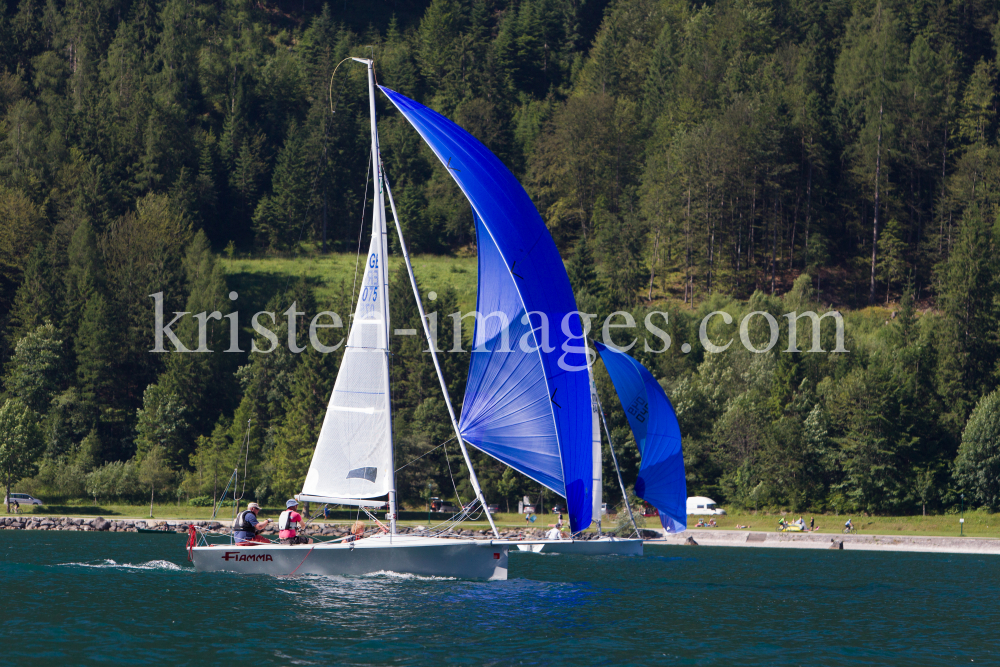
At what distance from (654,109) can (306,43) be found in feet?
180

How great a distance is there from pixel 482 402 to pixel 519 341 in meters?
1.87

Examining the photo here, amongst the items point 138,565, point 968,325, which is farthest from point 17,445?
point 968,325

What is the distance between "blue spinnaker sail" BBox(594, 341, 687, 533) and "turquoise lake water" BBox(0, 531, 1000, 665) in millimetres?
5071

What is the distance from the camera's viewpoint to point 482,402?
27.8 m

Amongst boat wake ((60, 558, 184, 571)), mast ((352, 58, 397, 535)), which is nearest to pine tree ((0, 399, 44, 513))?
boat wake ((60, 558, 184, 571))

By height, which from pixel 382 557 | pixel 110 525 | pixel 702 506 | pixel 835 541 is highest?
pixel 382 557

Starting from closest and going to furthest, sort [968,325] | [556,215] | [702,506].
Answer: [702,506] < [968,325] < [556,215]

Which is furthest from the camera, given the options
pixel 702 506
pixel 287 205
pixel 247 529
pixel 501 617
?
pixel 287 205

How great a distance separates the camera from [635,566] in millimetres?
40344

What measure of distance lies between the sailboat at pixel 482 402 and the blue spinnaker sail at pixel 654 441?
1538 cm

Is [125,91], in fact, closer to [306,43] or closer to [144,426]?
[306,43]

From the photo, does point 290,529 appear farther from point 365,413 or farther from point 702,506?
point 702,506

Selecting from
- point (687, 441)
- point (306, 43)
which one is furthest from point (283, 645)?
point (306, 43)

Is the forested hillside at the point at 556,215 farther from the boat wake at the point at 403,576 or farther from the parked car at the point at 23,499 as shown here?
the boat wake at the point at 403,576
